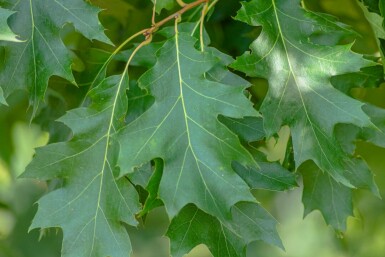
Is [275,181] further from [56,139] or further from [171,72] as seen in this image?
[56,139]

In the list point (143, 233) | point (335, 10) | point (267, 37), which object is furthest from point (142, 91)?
point (143, 233)

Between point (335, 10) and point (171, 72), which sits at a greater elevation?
point (171, 72)

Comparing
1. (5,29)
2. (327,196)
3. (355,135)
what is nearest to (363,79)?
(355,135)

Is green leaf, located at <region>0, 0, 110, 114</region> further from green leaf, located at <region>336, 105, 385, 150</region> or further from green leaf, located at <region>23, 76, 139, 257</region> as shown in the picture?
green leaf, located at <region>336, 105, 385, 150</region>

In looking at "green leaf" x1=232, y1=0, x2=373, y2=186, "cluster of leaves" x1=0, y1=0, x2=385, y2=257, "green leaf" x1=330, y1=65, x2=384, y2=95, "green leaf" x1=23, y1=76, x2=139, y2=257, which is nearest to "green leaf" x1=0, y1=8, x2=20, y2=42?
"cluster of leaves" x1=0, y1=0, x2=385, y2=257

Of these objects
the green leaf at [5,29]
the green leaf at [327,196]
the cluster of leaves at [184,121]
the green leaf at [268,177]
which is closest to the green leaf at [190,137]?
the cluster of leaves at [184,121]

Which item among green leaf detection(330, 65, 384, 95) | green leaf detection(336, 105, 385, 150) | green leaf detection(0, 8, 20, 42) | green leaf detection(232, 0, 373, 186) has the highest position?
green leaf detection(0, 8, 20, 42)

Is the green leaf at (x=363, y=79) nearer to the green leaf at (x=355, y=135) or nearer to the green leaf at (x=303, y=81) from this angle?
the green leaf at (x=355, y=135)
